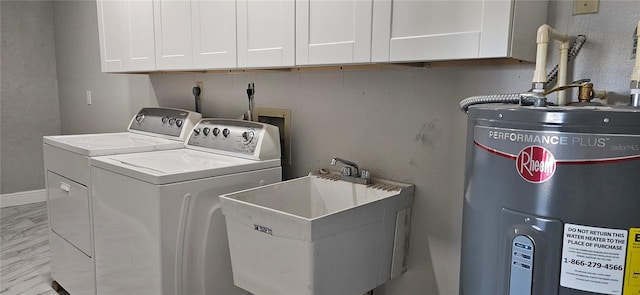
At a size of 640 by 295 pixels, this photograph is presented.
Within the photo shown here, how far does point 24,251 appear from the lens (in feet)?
10.2

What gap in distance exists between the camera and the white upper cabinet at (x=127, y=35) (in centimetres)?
232

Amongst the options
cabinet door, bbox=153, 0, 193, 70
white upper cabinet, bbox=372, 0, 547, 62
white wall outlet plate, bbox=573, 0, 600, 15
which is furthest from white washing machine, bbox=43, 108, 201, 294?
white wall outlet plate, bbox=573, 0, 600, 15

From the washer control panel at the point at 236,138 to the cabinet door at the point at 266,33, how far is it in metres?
0.33

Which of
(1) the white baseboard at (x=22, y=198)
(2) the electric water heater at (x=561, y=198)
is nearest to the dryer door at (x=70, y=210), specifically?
(2) the electric water heater at (x=561, y=198)

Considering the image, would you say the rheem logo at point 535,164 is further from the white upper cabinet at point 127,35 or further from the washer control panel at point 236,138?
the white upper cabinet at point 127,35

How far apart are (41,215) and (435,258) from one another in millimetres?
3712

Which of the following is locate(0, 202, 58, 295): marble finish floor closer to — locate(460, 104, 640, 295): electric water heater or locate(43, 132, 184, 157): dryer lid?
locate(43, 132, 184, 157): dryer lid

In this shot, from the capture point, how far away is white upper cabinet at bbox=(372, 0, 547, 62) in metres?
1.15

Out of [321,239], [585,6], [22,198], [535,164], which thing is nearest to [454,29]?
[585,6]

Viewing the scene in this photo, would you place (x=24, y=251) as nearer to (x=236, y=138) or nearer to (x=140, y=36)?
(x=140, y=36)

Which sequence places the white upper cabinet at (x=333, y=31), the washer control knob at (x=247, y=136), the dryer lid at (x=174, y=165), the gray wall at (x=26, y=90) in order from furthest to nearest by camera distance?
the gray wall at (x=26, y=90)
the washer control knob at (x=247, y=136)
the dryer lid at (x=174, y=165)
the white upper cabinet at (x=333, y=31)

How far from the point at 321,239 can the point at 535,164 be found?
2.20 feet

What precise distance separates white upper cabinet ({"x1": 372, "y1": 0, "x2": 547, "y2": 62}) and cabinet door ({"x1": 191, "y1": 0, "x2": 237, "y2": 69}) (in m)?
0.75

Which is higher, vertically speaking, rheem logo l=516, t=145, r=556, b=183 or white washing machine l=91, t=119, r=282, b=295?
rheem logo l=516, t=145, r=556, b=183
